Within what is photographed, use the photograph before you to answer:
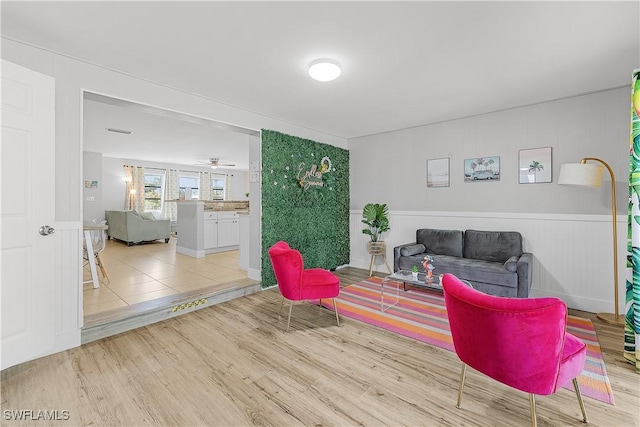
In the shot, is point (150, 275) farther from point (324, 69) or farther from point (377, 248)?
point (324, 69)

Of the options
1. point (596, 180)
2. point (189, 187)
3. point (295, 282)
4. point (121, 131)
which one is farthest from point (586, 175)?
point (189, 187)

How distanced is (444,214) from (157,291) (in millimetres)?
4473

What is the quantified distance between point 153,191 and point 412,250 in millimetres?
9585

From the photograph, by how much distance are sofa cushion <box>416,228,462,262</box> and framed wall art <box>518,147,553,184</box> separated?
3.83 ft

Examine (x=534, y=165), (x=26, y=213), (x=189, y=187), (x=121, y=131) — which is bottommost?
(x=26, y=213)

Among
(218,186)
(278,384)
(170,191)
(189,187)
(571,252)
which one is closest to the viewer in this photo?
(278,384)

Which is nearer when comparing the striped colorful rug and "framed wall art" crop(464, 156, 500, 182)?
the striped colorful rug

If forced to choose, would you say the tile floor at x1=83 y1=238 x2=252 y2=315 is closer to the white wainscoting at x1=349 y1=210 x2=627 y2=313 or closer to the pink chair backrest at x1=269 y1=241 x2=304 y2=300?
the pink chair backrest at x1=269 y1=241 x2=304 y2=300

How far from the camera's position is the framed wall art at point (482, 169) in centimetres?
418

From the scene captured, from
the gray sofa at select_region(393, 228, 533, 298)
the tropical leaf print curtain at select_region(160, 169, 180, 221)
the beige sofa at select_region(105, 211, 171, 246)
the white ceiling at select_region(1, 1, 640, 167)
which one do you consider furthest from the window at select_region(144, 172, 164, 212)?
the gray sofa at select_region(393, 228, 533, 298)

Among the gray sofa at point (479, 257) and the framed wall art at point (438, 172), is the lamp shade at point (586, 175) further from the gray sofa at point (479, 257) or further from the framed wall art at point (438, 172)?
the framed wall art at point (438, 172)

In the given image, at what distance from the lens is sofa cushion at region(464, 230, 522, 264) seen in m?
3.85

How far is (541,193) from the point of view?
382cm

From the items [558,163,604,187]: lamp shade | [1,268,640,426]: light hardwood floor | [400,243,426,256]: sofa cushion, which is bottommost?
[1,268,640,426]: light hardwood floor
